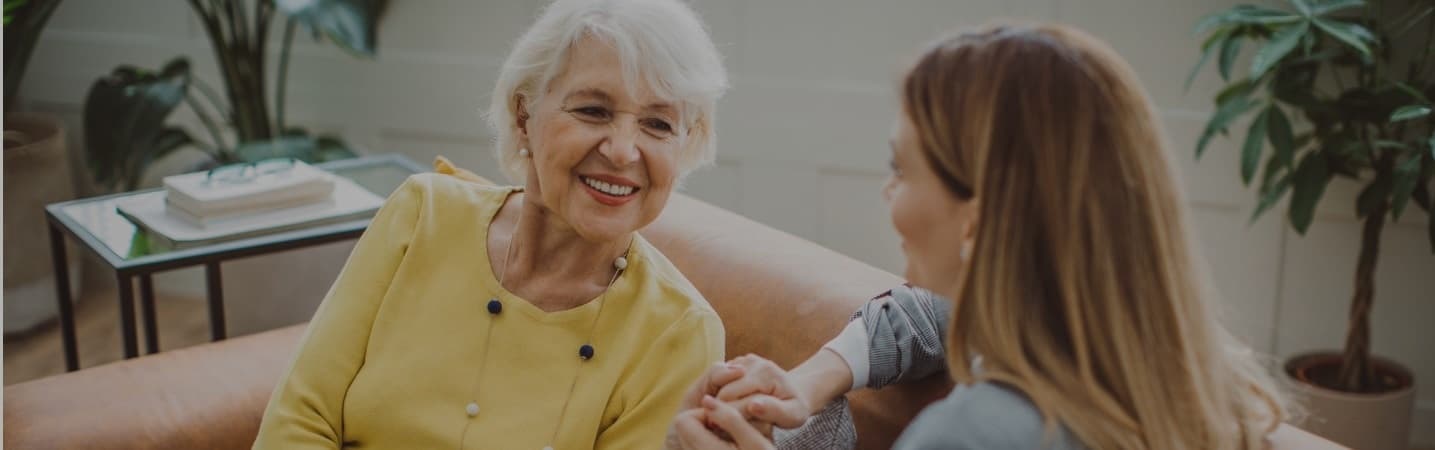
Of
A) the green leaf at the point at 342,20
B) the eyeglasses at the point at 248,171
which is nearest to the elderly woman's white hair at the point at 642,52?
the eyeglasses at the point at 248,171

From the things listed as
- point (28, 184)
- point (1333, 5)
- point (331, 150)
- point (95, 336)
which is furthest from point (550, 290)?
point (95, 336)

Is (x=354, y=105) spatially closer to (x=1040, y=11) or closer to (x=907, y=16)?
(x=907, y=16)

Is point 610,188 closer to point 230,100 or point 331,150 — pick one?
point 331,150

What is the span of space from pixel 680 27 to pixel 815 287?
38 cm

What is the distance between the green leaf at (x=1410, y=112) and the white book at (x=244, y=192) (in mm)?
1828

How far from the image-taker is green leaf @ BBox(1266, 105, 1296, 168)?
264 cm

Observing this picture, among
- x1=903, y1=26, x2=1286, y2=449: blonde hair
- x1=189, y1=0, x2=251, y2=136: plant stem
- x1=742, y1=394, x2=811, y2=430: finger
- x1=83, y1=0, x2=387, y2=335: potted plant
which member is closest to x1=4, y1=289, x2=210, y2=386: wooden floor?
x1=83, y1=0, x2=387, y2=335: potted plant

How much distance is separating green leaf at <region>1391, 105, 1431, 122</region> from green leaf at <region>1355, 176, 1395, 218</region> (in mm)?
231

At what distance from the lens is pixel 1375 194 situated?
2.60 m

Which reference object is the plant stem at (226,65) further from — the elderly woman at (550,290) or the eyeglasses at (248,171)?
the elderly woman at (550,290)

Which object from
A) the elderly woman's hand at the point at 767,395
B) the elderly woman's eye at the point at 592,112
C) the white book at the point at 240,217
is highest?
the elderly woman's eye at the point at 592,112

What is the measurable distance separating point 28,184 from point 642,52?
2.46m

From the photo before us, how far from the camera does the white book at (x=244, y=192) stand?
2463mm

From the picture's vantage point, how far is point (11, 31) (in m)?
3.30
